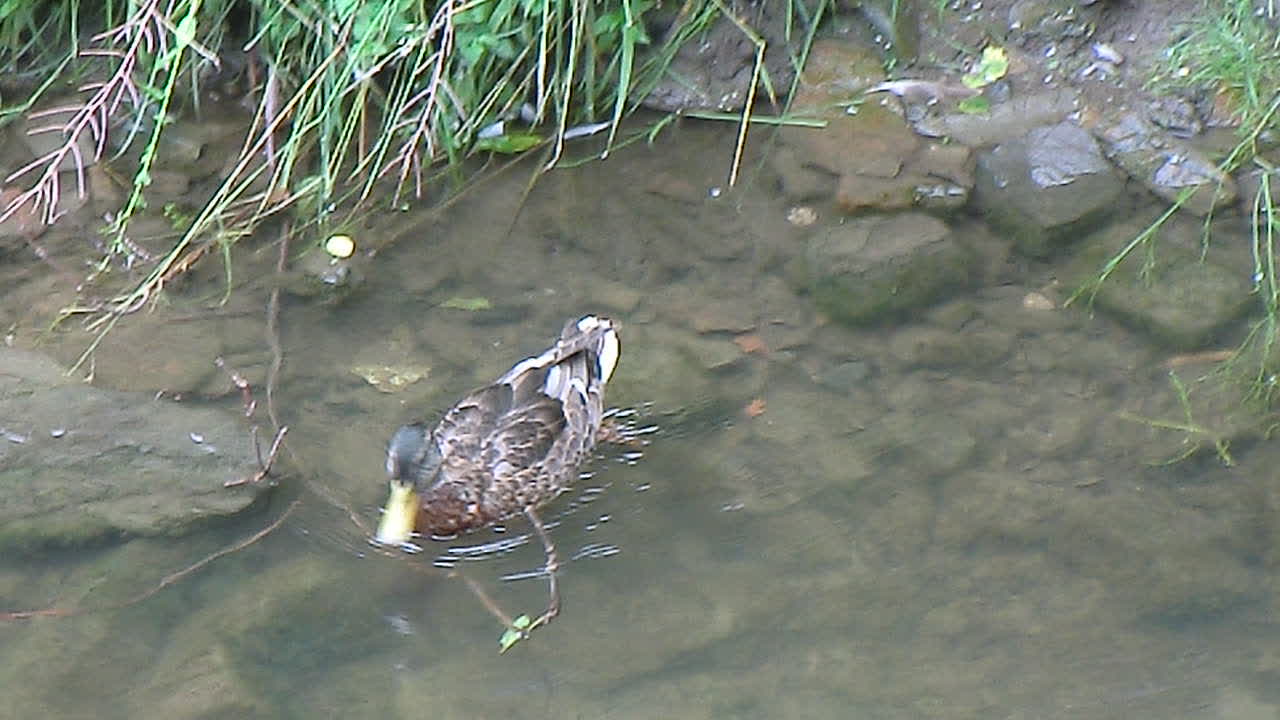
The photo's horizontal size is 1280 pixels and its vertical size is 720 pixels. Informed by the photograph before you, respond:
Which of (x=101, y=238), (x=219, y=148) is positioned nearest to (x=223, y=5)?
(x=219, y=148)

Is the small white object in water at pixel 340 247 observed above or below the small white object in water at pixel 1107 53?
below

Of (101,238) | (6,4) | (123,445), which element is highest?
(6,4)

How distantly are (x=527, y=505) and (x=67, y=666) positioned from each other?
121 centimetres

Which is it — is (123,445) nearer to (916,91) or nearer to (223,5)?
(223,5)

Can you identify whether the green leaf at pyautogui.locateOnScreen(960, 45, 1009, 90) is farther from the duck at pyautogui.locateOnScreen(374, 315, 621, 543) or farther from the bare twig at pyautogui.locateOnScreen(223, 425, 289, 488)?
the bare twig at pyautogui.locateOnScreen(223, 425, 289, 488)

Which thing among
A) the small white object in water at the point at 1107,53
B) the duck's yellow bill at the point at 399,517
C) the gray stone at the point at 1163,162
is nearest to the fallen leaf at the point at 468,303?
the duck's yellow bill at the point at 399,517

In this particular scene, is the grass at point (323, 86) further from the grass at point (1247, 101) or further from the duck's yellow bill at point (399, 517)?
the grass at point (1247, 101)

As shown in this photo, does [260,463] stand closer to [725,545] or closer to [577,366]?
[577,366]

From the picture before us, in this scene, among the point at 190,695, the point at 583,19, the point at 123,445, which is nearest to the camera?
the point at 190,695

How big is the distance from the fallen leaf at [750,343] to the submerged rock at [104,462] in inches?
55.1

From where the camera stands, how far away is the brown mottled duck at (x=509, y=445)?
3.99 meters

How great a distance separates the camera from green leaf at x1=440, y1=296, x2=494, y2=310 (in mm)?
4711

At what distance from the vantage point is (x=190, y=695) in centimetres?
352

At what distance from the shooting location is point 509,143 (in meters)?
5.19
